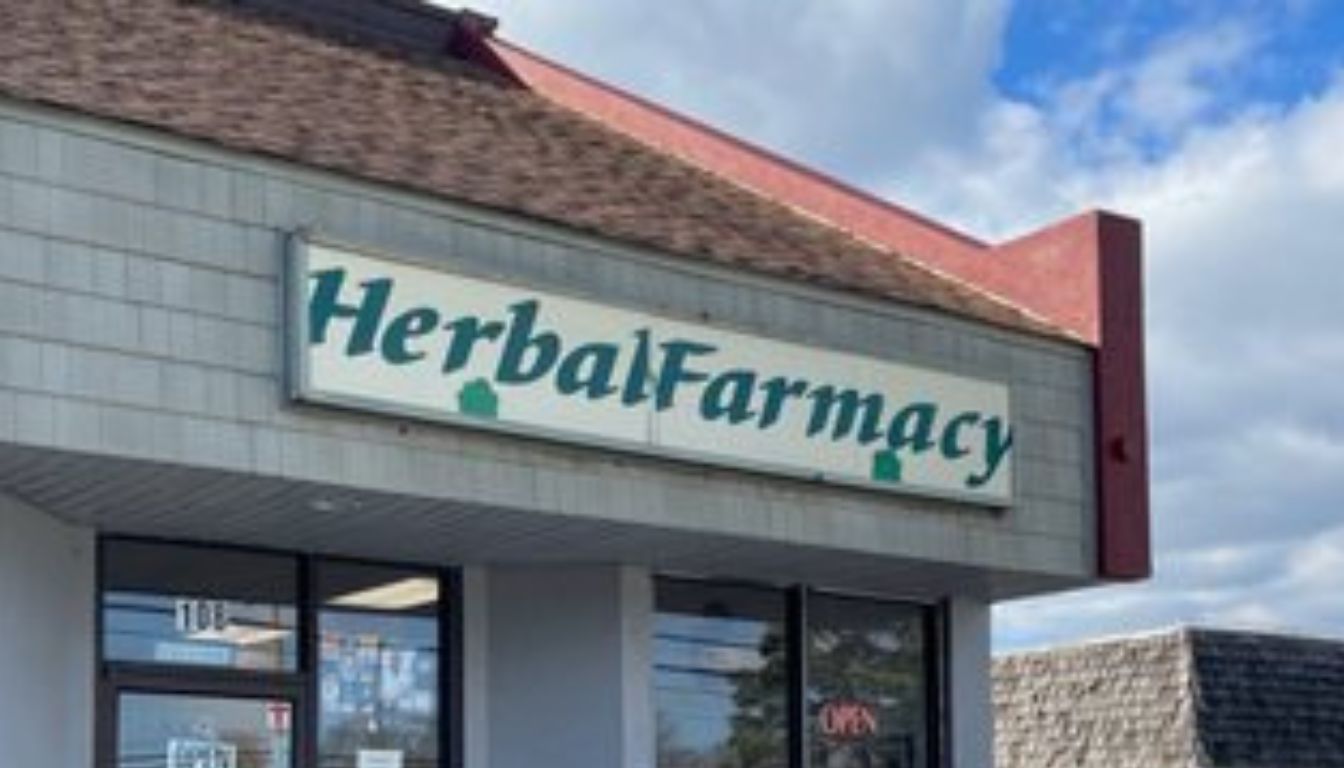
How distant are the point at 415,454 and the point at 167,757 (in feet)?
7.36

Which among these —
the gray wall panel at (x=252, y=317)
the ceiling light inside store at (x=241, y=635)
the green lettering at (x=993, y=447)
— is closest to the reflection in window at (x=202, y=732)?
the ceiling light inside store at (x=241, y=635)

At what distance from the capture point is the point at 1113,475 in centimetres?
1477

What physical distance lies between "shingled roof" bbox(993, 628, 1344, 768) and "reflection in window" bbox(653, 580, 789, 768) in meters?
9.60

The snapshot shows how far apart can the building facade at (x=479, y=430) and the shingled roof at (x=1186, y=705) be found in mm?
8720

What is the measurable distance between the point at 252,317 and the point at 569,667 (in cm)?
357

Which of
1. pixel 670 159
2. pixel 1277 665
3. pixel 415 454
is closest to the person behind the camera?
pixel 415 454

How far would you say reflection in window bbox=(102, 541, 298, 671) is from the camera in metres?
12.5

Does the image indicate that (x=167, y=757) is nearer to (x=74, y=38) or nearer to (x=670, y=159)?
(x=74, y=38)

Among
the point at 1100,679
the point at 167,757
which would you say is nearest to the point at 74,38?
the point at 167,757

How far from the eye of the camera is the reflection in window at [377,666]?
13.2 meters

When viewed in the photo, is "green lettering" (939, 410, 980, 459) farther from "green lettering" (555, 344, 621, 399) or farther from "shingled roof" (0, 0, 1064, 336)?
"green lettering" (555, 344, 621, 399)

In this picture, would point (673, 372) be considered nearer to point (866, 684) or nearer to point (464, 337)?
point (464, 337)

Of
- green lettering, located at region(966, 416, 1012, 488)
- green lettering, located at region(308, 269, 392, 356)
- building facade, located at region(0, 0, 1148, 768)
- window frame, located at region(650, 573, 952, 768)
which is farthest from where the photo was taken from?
window frame, located at region(650, 573, 952, 768)

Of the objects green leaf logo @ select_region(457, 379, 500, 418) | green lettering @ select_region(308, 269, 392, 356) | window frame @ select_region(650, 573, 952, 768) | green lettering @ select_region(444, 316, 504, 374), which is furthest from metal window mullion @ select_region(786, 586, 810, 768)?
green lettering @ select_region(308, 269, 392, 356)
